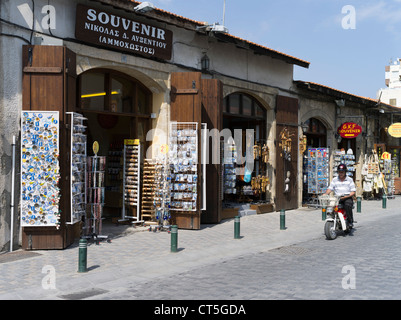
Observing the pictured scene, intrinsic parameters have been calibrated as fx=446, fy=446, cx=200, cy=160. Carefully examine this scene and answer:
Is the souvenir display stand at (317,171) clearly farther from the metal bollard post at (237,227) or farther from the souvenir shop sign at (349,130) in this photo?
the metal bollard post at (237,227)

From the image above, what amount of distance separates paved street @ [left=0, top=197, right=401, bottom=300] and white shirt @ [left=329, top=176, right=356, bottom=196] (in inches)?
41.9

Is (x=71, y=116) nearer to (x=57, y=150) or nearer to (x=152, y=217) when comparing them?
(x=57, y=150)

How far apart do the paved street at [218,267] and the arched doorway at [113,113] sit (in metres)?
2.14

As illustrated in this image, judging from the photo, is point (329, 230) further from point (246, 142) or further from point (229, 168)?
point (246, 142)

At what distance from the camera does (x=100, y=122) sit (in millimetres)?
13383

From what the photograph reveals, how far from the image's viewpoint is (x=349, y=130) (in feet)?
62.6

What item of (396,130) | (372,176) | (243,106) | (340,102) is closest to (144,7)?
(243,106)

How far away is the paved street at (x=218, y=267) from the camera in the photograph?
19.4ft

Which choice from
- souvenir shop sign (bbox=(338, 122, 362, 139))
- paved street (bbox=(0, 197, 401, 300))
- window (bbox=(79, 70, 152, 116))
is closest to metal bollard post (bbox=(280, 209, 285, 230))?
paved street (bbox=(0, 197, 401, 300))

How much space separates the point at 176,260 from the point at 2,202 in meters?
3.53

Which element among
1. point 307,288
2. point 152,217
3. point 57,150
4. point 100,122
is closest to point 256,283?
point 307,288

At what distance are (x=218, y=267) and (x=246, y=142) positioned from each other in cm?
838

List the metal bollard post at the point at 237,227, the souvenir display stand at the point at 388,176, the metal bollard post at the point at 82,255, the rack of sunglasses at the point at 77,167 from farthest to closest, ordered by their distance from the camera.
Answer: the souvenir display stand at the point at 388,176 → the metal bollard post at the point at 237,227 → the rack of sunglasses at the point at 77,167 → the metal bollard post at the point at 82,255

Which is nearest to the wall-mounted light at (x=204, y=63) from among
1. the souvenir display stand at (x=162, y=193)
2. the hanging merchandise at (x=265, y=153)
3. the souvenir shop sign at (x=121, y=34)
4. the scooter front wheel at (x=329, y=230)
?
the souvenir shop sign at (x=121, y=34)
